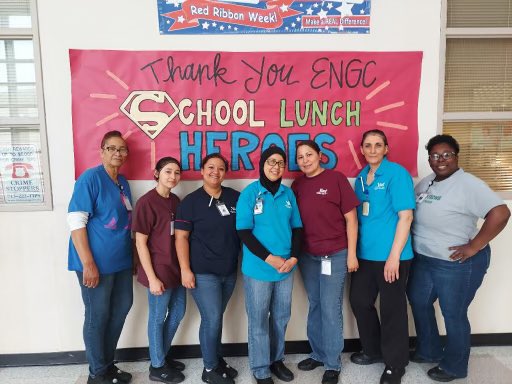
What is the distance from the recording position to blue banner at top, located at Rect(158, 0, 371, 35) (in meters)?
2.14

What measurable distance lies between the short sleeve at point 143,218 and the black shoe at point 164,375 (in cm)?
85

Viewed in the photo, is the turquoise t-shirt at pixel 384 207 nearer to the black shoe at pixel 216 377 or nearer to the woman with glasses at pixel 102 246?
the black shoe at pixel 216 377

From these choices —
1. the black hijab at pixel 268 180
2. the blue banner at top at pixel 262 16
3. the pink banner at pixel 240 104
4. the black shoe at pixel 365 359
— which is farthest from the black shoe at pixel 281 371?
the blue banner at top at pixel 262 16

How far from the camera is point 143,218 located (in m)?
1.90

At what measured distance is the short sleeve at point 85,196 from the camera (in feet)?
6.00

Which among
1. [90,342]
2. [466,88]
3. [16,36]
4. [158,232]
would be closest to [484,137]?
[466,88]

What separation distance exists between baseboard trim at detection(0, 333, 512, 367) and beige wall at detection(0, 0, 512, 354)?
0.14 ft

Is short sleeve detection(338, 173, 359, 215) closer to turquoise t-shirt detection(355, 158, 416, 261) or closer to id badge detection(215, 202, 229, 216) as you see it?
turquoise t-shirt detection(355, 158, 416, 261)

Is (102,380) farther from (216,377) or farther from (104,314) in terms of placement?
(216,377)

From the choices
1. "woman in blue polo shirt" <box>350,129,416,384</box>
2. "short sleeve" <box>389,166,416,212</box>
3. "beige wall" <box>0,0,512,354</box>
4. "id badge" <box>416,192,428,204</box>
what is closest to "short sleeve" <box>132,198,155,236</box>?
"beige wall" <box>0,0,512,354</box>

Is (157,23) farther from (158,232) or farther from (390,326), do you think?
(390,326)

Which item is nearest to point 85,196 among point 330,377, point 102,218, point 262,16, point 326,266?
point 102,218

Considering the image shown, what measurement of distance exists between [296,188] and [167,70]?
1.09 metres

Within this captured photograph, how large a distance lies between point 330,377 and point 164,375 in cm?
98
